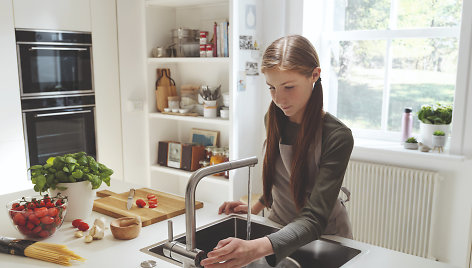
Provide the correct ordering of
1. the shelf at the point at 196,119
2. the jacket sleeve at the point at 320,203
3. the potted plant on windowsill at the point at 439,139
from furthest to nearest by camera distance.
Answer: the shelf at the point at 196,119
the potted plant on windowsill at the point at 439,139
the jacket sleeve at the point at 320,203

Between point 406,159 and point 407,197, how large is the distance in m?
0.25

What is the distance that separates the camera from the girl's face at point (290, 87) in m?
1.33

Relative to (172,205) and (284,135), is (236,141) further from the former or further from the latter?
(284,135)

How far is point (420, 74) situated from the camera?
3.07m

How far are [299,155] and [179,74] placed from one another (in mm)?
2656

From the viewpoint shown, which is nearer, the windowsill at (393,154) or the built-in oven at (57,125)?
the windowsill at (393,154)

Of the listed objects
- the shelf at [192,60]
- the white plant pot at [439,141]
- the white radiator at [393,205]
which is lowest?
the white radiator at [393,205]

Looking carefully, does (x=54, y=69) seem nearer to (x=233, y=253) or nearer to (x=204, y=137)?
(x=204, y=137)

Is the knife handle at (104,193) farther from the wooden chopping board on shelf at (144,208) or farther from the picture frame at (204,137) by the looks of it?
the picture frame at (204,137)

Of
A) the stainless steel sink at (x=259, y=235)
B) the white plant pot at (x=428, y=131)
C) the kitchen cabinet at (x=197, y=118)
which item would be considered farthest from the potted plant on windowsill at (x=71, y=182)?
the white plant pot at (x=428, y=131)

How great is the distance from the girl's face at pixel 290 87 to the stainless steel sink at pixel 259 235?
0.47 m

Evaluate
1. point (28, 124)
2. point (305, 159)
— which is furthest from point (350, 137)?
point (28, 124)

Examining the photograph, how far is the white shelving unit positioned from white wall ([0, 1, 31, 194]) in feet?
3.32

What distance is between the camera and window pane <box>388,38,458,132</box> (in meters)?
2.95
